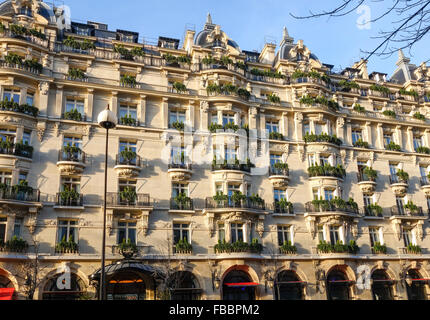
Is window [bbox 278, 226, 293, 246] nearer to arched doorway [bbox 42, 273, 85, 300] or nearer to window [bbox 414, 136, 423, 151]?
arched doorway [bbox 42, 273, 85, 300]

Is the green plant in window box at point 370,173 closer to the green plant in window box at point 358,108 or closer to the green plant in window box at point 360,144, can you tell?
the green plant in window box at point 360,144

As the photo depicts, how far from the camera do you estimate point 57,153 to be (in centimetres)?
2548

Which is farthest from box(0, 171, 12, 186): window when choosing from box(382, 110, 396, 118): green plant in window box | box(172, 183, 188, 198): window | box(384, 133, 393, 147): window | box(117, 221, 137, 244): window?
box(382, 110, 396, 118): green plant in window box

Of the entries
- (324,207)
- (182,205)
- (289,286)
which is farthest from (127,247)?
(324,207)

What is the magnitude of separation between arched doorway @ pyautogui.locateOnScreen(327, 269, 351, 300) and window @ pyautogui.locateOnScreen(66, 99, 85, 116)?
21114mm

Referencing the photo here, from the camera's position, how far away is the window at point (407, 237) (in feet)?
103

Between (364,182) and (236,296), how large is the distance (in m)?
14.0

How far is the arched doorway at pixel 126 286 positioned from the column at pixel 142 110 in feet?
34.4

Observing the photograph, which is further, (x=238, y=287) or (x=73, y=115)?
→ (x=73, y=115)

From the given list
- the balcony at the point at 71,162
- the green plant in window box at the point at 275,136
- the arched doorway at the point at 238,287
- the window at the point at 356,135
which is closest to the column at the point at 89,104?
the balcony at the point at 71,162

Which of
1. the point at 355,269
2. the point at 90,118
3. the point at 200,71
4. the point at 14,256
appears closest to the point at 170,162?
the point at 90,118

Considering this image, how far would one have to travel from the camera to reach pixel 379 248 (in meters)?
29.7

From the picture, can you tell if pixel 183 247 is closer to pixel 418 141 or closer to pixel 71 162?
pixel 71 162

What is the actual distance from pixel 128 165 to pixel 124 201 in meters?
2.49
